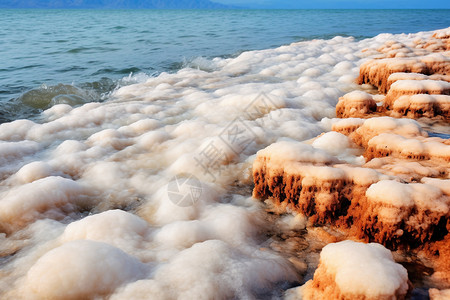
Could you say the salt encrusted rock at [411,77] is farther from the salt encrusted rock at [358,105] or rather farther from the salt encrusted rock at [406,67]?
Answer: the salt encrusted rock at [358,105]

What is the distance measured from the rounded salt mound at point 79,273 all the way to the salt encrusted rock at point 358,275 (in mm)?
1053

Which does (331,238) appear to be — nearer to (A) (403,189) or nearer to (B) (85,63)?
(A) (403,189)

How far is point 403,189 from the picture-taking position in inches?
81.7

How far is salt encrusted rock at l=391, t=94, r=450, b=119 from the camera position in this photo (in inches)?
157

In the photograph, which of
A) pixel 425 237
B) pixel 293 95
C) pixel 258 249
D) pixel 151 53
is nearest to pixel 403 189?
pixel 425 237

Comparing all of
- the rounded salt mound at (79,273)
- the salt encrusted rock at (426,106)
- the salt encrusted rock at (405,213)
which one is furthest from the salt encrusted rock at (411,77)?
the rounded salt mound at (79,273)

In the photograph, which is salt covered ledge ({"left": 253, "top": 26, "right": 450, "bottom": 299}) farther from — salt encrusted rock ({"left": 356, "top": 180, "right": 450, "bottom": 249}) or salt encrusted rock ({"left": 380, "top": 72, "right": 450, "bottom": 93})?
salt encrusted rock ({"left": 380, "top": 72, "right": 450, "bottom": 93})

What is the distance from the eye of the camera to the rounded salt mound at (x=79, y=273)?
1.69 metres

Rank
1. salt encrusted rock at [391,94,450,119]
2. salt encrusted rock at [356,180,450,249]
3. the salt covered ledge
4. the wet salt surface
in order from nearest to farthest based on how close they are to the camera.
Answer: the salt covered ledge → the wet salt surface → salt encrusted rock at [356,180,450,249] → salt encrusted rock at [391,94,450,119]

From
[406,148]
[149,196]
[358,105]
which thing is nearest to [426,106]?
[358,105]

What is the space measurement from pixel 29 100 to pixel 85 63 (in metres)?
4.97

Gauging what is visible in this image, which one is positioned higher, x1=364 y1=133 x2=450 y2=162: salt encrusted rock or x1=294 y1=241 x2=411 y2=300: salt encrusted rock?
x1=364 y1=133 x2=450 y2=162: salt encrusted rock

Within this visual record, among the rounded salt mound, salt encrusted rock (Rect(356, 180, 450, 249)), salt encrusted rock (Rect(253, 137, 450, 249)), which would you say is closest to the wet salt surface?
the rounded salt mound

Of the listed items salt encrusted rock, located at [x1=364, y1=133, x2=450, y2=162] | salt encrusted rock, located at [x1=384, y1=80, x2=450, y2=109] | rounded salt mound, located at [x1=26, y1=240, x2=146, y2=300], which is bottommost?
rounded salt mound, located at [x1=26, y1=240, x2=146, y2=300]
